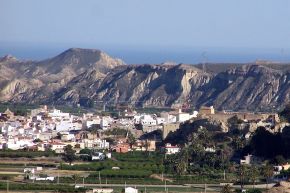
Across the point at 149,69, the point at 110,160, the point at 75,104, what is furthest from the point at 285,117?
the point at 149,69

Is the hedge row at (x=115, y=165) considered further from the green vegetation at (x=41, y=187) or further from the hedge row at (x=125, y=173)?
the green vegetation at (x=41, y=187)

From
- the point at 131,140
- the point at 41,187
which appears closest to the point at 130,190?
the point at 41,187

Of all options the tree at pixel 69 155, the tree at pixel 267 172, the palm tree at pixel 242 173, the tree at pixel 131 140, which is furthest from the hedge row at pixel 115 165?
the tree at pixel 131 140

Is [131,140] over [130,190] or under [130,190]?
under

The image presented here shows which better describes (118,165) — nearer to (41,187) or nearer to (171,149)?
(171,149)

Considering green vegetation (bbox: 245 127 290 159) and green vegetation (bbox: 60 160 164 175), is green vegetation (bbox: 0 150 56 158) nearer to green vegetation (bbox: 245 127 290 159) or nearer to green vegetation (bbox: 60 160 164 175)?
green vegetation (bbox: 60 160 164 175)

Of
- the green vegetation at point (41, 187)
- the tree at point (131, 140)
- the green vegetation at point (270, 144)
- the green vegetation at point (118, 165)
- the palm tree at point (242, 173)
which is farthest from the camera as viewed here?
the tree at point (131, 140)
